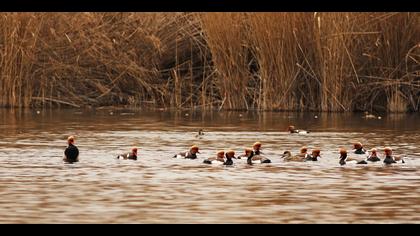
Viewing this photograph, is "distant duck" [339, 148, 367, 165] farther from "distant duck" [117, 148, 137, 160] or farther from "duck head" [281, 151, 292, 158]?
"distant duck" [117, 148, 137, 160]

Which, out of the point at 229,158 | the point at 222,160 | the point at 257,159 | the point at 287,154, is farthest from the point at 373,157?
the point at 222,160

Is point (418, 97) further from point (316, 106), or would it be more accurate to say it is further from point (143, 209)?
point (143, 209)

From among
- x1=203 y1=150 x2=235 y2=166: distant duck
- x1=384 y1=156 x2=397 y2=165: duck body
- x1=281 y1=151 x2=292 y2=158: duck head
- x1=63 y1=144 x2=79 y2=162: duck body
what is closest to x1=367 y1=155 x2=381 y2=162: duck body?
A: x1=384 y1=156 x2=397 y2=165: duck body

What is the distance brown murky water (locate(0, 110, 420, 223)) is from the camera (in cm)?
1313

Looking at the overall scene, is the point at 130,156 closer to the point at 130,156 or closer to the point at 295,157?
the point at 130,156

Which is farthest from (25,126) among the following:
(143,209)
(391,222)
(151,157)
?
(391,222)

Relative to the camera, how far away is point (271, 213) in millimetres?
13148

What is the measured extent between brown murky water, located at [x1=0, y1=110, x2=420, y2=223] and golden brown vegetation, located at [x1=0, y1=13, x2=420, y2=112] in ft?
9.86

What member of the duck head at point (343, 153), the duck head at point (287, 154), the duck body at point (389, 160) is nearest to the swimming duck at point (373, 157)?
the duck body at point (389, 160)

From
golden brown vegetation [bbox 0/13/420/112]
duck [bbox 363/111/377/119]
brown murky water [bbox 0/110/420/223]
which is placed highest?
golden brown vegetation [bbox 0/13/420/112]

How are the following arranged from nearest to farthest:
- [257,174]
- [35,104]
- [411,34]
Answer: [257,174] → [411,34] → [35,104]

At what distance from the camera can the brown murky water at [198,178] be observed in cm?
1313

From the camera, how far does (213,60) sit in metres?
31.7
